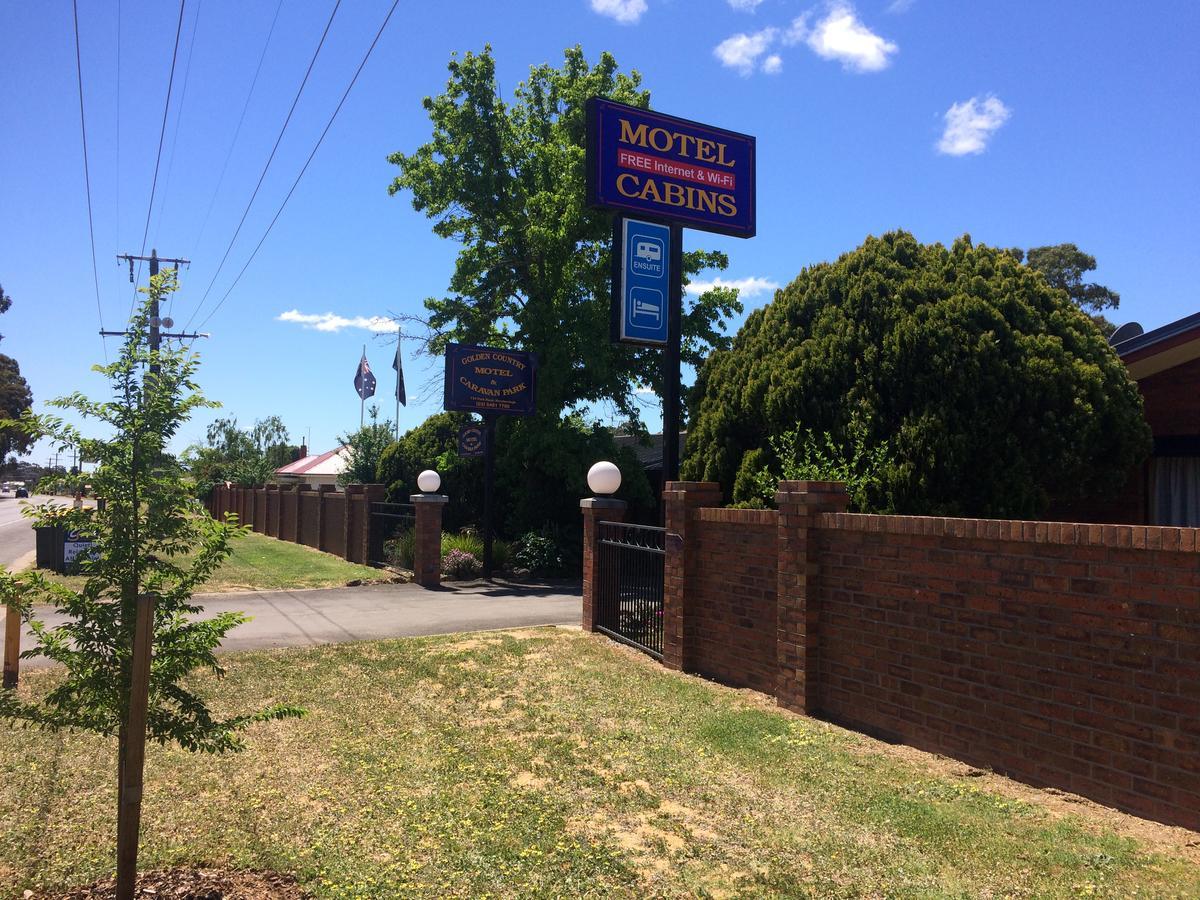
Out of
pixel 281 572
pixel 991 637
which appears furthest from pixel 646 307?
pixel 281 572

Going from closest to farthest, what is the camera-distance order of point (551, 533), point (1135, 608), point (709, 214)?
point (1135, 608)
point (709, 214)
point (551, 533)

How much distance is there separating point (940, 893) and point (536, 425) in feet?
60.2

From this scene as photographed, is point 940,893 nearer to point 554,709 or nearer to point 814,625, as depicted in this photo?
point 814,625

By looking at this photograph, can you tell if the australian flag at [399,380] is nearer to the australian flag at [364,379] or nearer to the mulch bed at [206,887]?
the australian flag at [364,379]

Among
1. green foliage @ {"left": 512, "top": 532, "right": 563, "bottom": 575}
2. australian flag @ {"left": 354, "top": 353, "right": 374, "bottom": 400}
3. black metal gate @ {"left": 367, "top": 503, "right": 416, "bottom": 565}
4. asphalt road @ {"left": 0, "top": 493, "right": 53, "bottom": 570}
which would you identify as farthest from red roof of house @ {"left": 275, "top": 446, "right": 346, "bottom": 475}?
green foliage @ {"left": 512, "top": 532, "right": 563, "bottom": 575}

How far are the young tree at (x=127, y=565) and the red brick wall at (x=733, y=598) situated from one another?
16.8 feet

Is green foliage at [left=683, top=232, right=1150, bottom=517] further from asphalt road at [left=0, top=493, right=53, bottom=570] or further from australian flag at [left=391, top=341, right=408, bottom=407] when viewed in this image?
australian flag at [left=391, top=341, right=408, bottom=407]

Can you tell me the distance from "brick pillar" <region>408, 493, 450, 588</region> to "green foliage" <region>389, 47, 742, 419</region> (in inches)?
181

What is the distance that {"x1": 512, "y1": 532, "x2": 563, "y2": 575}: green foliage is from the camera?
20625 millimetres

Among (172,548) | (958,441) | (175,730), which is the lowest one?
(175,730)

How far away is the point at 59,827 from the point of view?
4.95 m

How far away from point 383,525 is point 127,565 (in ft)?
60.0

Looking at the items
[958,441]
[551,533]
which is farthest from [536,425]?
[958,441]

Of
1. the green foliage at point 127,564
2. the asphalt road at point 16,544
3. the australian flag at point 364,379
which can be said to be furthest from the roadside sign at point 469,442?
Result: the australian flag at point 364,379
